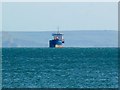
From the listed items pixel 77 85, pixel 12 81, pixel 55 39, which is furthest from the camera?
pixel 55 39

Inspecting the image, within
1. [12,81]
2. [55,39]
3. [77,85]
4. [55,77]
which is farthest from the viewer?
[55,39]

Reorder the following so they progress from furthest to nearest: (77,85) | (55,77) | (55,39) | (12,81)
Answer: (55,39) < (55,77) < (12,81) < (77,85)

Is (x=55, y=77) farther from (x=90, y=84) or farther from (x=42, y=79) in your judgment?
(x=90, y=84)

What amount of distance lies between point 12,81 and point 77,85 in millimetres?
6144

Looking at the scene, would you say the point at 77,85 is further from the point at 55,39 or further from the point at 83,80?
the point at 55,39

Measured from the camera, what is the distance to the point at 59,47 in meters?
176

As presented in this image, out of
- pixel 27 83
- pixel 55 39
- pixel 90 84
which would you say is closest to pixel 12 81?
pixel 27 83

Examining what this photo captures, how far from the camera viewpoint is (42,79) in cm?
5875

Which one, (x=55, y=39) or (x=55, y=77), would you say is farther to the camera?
(x=55, y=39)

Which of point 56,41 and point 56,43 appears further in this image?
point 56,43

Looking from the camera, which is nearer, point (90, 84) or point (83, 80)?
point (90, 84)

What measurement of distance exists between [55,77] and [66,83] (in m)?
7.39

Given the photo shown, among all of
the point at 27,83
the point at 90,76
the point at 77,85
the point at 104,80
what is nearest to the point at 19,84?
the point at 27,83

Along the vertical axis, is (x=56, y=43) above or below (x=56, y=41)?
below
